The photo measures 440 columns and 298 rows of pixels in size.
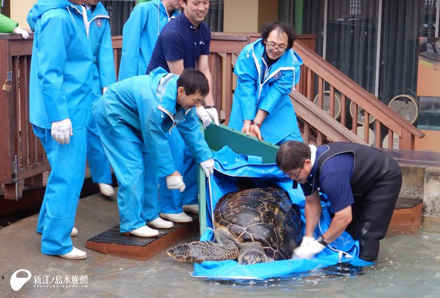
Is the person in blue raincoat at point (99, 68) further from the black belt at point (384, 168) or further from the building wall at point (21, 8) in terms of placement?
the building wall at point (21, 8)

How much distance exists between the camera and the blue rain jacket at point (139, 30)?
257 inches

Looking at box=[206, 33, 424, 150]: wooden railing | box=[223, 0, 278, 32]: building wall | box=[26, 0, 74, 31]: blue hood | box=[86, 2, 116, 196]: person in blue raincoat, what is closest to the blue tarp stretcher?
box=[86, 2, 116, 196]: person in blue raincoat

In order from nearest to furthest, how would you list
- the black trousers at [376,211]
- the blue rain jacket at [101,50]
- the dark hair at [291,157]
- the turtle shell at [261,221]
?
the dark hair at [291,157] < the turtle shell at [261,221] < the black trousers at [376,211] < the blue rain jacket at [101,50]

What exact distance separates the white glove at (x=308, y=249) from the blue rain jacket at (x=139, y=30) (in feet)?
7.22

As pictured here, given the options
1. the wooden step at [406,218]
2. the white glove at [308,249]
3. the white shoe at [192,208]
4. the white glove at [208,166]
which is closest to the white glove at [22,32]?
the white glove at [208,166]

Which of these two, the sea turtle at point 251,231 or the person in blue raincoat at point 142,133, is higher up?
the person in blue raincoat at point 142,133

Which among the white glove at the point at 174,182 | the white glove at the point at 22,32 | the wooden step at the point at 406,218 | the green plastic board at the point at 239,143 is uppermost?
the white glove at the point at 22,32

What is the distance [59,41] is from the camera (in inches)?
203

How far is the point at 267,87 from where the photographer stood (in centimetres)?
639

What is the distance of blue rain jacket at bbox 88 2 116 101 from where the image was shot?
576 cm

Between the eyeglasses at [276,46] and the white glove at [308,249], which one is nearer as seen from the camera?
the white glove at [308,249]

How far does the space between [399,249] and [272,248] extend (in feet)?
4.09

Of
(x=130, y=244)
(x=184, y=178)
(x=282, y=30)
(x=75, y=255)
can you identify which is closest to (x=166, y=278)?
(x=130, y=244)

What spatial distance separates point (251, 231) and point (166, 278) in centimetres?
72
